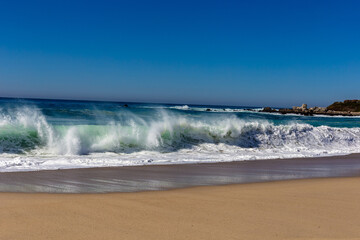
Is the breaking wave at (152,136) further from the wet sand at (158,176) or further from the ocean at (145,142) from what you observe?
the wet sand at (158,176)

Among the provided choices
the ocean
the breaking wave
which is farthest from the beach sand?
the breaking wave

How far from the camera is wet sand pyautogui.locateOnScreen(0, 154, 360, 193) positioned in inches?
227

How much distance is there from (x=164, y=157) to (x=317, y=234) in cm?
689

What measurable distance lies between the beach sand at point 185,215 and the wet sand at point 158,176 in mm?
575

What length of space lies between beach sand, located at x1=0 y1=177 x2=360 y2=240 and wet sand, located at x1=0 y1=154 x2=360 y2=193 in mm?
575

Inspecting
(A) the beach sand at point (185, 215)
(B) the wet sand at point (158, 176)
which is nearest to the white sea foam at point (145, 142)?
(B) the wet sand at point (158, 176)

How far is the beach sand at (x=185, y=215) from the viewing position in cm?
345

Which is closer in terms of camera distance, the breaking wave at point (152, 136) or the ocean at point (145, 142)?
the ocean at point (145, 142)

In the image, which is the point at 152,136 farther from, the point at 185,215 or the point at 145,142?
the point at 185,215

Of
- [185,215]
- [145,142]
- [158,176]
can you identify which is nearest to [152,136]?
[145,142]

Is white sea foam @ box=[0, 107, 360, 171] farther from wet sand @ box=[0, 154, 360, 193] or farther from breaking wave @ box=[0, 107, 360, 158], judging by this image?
wet sand @ box=[0, 154, 360, 193]

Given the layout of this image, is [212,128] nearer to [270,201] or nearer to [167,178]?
[167,178]

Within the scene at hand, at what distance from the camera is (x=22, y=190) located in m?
5.34

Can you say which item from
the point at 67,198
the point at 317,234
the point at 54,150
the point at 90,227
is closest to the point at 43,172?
the point at 67,198
